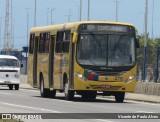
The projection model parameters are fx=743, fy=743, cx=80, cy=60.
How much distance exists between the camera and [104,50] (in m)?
30.6

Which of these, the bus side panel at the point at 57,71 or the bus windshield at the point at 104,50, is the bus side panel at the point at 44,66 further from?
the bus windshield at the point at 104,50

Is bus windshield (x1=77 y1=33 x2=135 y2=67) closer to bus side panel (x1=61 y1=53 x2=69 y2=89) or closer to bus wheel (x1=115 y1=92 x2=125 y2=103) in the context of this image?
bus side panel (x1=61 y1=53 x2=69 y2=89)

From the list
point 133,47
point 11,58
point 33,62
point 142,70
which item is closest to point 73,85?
point 133,47

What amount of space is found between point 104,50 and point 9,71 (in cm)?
1582

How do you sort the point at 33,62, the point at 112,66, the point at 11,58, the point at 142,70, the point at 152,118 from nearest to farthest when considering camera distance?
1. the point at 152,118
2. the point at 112,66
3. the point at 33,62
4. the point at 142,70
5. the point at 11,58

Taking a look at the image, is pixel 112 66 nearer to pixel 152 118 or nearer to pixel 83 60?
pixel 83 60

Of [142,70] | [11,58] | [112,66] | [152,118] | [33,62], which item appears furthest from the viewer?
[11,58]

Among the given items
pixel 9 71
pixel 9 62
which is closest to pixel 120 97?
pixel 9 71

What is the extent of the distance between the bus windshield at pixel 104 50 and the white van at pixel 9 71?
15088 millimetres

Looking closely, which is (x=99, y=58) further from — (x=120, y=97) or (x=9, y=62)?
(x=9, y=62)

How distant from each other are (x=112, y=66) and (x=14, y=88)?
17665 millimetres

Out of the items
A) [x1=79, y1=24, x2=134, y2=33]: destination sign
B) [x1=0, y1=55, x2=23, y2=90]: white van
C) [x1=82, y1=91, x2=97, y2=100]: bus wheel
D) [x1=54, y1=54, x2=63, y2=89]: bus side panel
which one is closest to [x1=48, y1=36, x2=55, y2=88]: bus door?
[x1=54, y1=54, x2=63, y2=89]: bus side panel

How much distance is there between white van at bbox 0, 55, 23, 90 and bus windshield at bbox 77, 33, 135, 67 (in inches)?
594

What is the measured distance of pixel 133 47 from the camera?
3089cm
